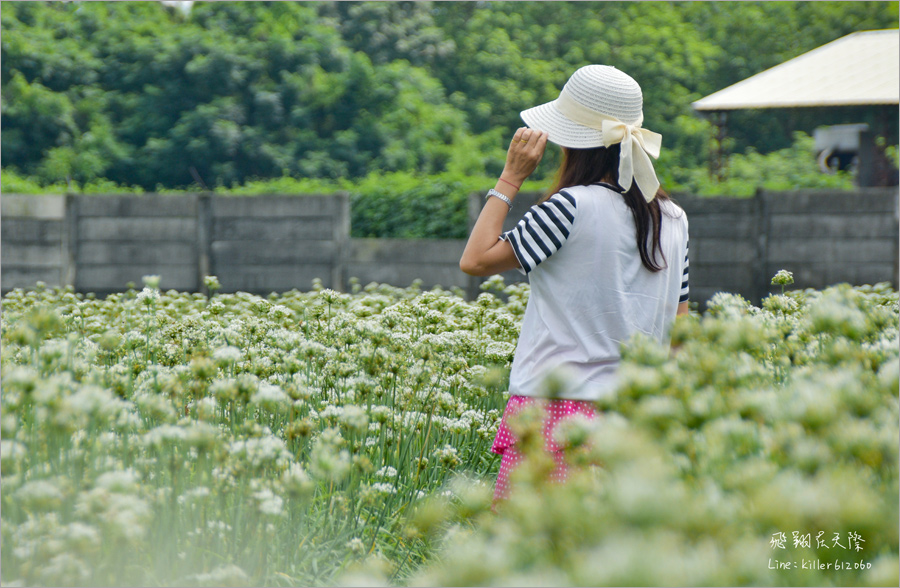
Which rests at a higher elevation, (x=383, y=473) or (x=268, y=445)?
(x=268, y=445)

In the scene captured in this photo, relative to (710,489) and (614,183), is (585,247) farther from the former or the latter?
(710,489)

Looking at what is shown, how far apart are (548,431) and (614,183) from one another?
711 mm

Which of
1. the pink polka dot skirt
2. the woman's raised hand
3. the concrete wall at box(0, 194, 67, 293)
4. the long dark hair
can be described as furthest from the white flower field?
the concrete wall at box(0, 194, 67, 293)

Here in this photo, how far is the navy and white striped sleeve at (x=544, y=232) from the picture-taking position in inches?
89.6

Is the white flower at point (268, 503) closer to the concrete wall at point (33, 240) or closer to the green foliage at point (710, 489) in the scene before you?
the green foliage at point (710, 489)

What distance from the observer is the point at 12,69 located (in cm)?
2184

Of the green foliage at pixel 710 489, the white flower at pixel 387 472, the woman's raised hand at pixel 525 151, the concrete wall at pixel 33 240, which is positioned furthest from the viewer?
the concrete wall at pixel 33 240

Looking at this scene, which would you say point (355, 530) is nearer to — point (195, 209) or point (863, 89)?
point (195, 209)

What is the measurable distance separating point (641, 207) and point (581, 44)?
32973mm

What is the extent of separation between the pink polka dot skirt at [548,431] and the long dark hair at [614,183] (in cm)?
43

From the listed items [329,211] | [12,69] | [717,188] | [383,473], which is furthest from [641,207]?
[12,69]

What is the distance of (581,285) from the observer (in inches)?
91.3

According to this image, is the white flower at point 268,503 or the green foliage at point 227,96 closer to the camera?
the white flower at point 268,503

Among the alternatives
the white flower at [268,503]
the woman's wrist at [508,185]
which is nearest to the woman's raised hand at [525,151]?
the woman's wrist at [508,185]
